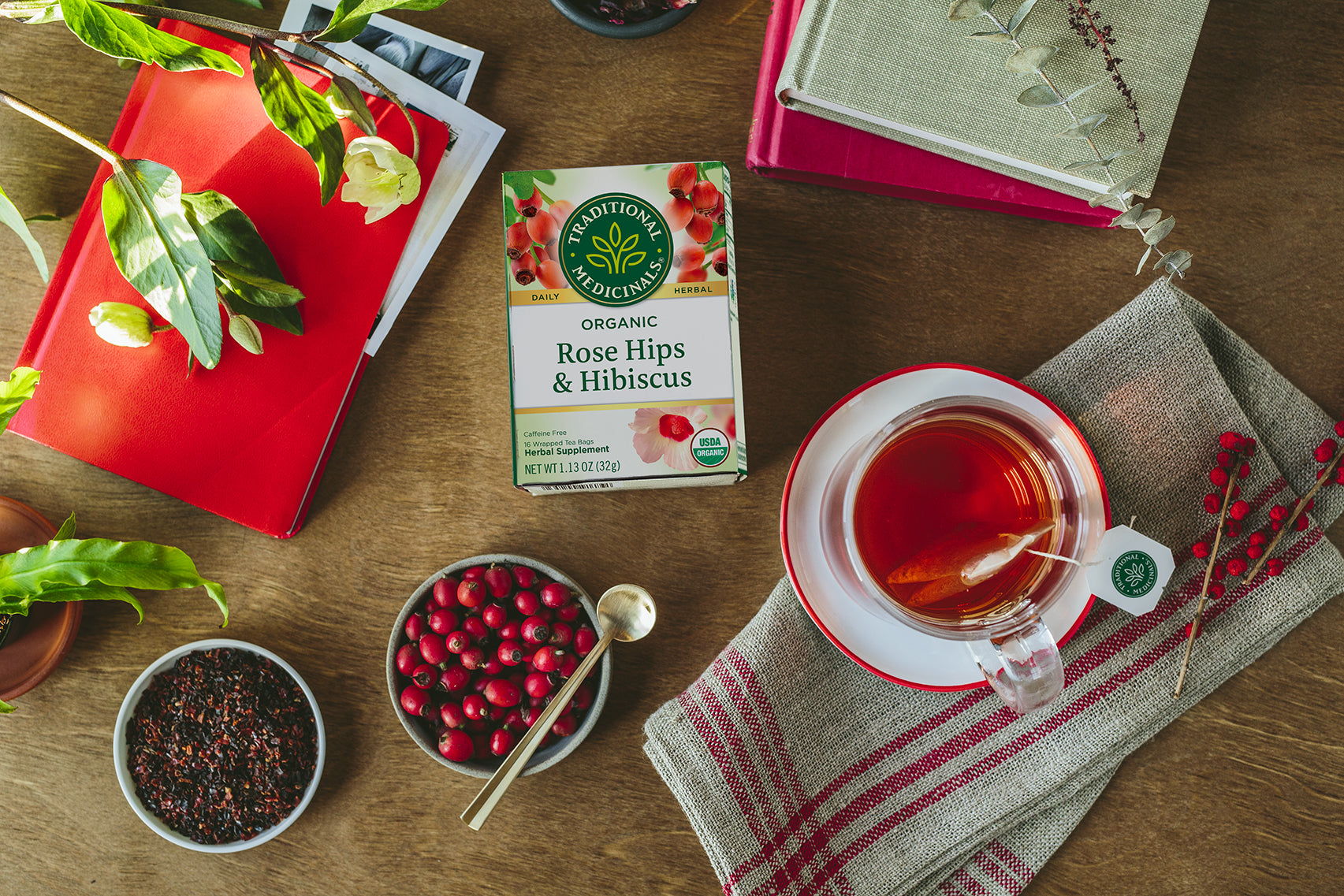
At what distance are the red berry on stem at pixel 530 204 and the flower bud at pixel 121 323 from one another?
0.45m

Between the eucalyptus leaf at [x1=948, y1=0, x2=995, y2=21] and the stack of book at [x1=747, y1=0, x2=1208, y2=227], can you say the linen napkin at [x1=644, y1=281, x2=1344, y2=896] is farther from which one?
the eucalyptus leaf at [x1=948, y1=0, x2=995, y2=21]

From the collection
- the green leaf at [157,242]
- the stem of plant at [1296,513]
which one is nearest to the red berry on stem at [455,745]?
the green leaf at [157,242]

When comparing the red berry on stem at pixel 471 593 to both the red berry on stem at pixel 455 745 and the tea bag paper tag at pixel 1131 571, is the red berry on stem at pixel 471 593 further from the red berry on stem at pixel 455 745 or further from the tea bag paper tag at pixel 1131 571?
the tea bag paper tag at pixel 1131 571

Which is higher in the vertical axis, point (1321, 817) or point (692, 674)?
point (1321, 817)

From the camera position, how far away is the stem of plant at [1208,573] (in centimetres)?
85

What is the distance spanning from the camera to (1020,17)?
777mm

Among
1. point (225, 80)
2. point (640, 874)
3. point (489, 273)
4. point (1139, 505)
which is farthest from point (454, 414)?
point (1139, 505)

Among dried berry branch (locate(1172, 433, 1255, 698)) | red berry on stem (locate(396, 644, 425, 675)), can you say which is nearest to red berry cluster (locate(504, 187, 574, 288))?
red berry on stem (locate(396, 644, 425, 675))

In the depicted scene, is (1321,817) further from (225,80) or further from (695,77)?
(225,80)

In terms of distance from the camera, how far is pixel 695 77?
37.4 inches

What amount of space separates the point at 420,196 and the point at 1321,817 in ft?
4.14

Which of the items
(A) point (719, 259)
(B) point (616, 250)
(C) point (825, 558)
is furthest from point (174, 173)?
(C) point (825, 558)

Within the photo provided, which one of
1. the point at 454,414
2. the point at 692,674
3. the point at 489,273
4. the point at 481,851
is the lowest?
Answer: the point at 481,851

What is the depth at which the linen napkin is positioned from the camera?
0.88 meters
